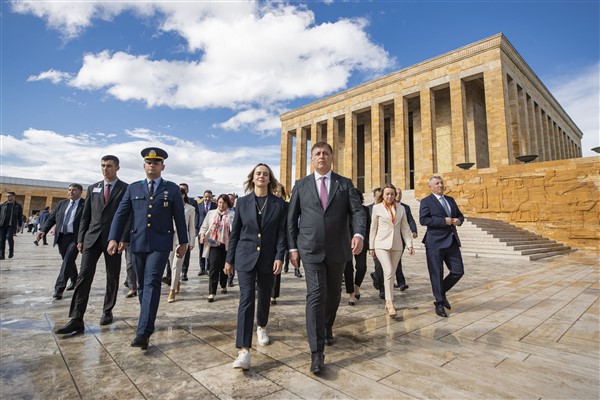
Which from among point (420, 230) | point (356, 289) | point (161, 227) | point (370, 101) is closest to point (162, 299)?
point (161, 227)

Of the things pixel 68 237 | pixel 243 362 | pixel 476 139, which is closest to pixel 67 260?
pixel 68 237

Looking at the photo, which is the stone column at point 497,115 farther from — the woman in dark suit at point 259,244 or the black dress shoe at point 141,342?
the black dress shoe at point 141,342

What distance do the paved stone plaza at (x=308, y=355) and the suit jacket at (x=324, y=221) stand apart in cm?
95

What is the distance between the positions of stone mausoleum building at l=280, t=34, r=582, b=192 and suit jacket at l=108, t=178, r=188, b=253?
2030 cm

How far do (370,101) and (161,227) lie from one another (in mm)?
27895

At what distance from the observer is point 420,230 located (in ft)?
51.8

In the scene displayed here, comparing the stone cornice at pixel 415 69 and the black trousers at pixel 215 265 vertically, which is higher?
the stone cornice at pixel 415 69

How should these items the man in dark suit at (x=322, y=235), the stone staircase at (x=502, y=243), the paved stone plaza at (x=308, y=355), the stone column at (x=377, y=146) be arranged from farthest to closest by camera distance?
the stone column at (x=377, y=146) < the stone staircase at (x=502, y=243) < the man in dark suit at (x=322, y=235) < the paved stone plaza at (x=308, y=355)

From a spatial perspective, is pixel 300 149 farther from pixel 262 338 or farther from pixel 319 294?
pixel 319 294

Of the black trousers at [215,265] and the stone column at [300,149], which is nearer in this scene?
the black trousers at [215,265]

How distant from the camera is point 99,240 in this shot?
3.82 m

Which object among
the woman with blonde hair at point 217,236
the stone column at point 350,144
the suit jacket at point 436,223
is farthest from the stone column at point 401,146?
the woman with blonde hair at point 217,236

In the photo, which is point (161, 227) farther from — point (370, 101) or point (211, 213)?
point (370, 101)

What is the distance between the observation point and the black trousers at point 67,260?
4.89 metres
